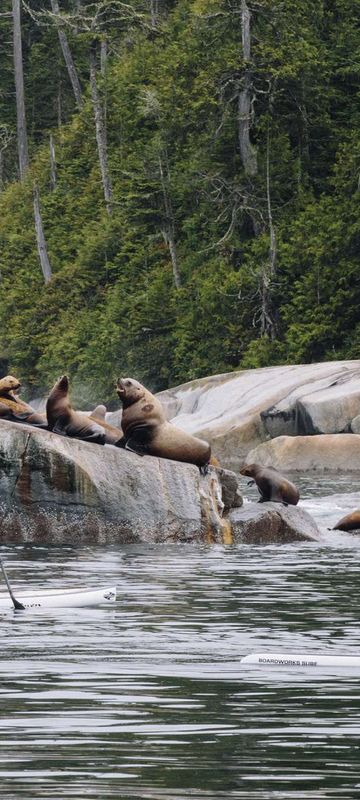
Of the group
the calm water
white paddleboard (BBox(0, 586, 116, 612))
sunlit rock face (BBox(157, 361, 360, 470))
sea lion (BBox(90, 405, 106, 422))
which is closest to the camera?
the calm water

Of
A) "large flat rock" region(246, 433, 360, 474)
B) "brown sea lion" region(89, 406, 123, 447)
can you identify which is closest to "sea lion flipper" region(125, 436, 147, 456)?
"brown sea lion" region(89, 406, 123, 447)

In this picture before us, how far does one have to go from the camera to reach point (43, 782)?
8172 millimetres

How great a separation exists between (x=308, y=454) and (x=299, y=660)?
84.1 feet

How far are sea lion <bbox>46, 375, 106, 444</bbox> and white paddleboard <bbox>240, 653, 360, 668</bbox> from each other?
999 centimetres

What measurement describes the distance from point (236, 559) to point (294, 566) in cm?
98

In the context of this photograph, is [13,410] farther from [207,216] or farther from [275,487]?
[207,216]

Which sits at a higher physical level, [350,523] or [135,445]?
[135,445]

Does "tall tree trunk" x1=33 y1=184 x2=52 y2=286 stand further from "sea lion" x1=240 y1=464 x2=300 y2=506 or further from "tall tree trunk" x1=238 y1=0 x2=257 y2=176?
"sea lion" x1=240 y1=464 x2=300 y2=506

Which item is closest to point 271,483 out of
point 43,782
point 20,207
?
point 43,782

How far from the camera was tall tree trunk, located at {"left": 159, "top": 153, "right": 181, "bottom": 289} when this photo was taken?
183 feet

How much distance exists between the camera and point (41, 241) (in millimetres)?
63531

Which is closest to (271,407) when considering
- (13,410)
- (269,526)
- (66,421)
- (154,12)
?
(269,526)

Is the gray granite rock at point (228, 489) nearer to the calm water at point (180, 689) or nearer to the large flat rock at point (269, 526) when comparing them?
the large flat rock at point (269, 526)

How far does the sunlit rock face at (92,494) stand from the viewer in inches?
832
